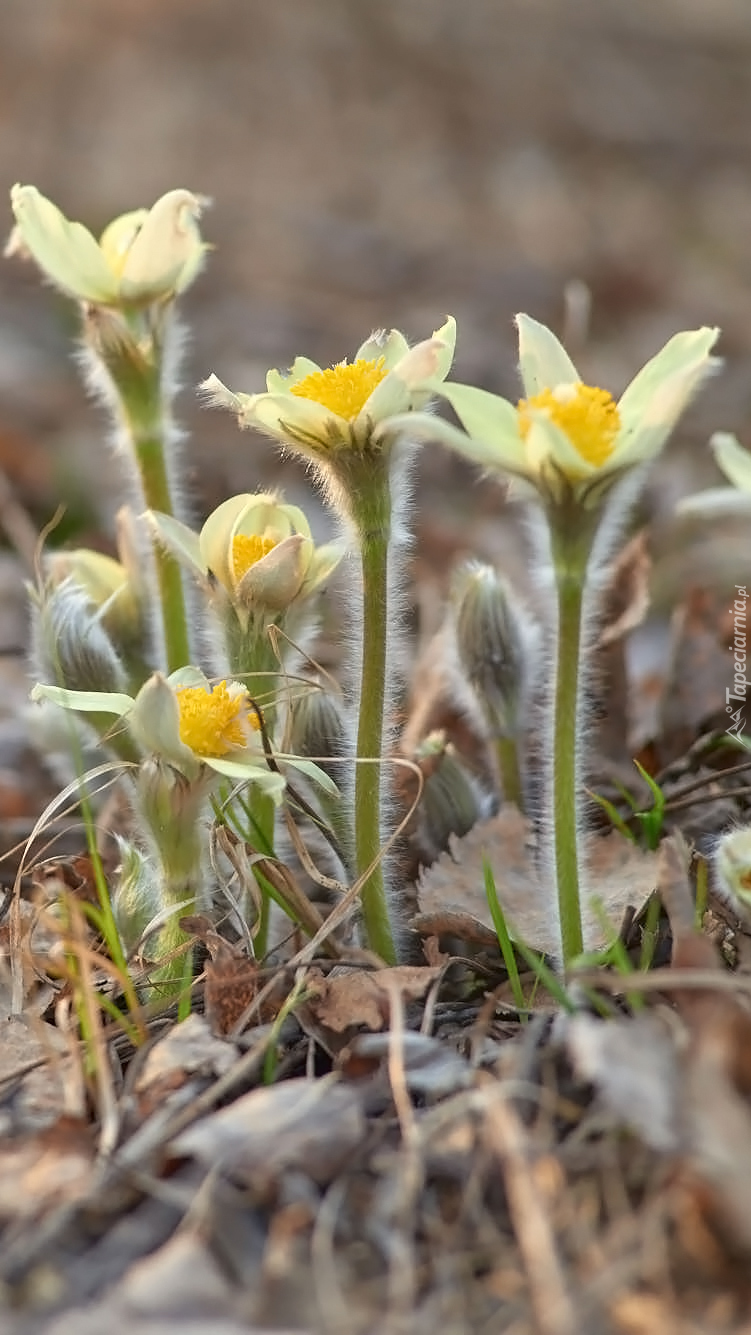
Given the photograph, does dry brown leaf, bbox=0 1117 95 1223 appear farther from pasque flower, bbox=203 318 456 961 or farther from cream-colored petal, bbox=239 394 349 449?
cream-colored petal, bbox=239 394 349 449

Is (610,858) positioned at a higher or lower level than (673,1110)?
higher

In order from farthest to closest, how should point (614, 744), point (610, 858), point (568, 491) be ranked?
point (614, 744)
point (610, 858)
point (568, 491)

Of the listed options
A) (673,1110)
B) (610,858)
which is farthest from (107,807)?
(673,1110)

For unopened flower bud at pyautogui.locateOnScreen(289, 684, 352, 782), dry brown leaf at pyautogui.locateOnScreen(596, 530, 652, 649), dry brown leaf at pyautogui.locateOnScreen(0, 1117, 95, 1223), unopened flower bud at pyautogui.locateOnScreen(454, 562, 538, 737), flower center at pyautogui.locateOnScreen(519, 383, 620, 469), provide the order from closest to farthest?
dry brown leaf at pyautogui.locateOnScreen(0, 1117, 95, 1223) → flower center at pyautogui.locateOnScreen(519, 383, 620, 469) → unopened flower bud at pyautogui.locateOnScreen(289, 684, 352, 782) → unopened flower bud at pyautogui.locateOnScreen(454, 562, 538, 737) → dry brown leaf at pyautogui.locateOnScreen(596, 530, 652, 649)

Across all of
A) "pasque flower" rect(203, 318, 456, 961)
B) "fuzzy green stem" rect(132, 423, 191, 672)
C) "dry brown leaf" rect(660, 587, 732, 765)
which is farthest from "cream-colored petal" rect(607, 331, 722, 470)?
"dry brown leaf" rect(660, 587, 732, 765)

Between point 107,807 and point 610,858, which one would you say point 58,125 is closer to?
point 107,807

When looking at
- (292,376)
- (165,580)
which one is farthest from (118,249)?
(165,580)

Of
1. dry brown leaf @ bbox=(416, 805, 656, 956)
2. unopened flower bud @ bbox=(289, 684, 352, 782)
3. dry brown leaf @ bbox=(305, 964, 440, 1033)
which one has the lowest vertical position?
dry brown leaf @ bbox=(305, 964, 440, 1033)

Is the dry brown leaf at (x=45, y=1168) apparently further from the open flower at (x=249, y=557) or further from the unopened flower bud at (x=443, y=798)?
the unopened flower bud at (x=443, y=798)
